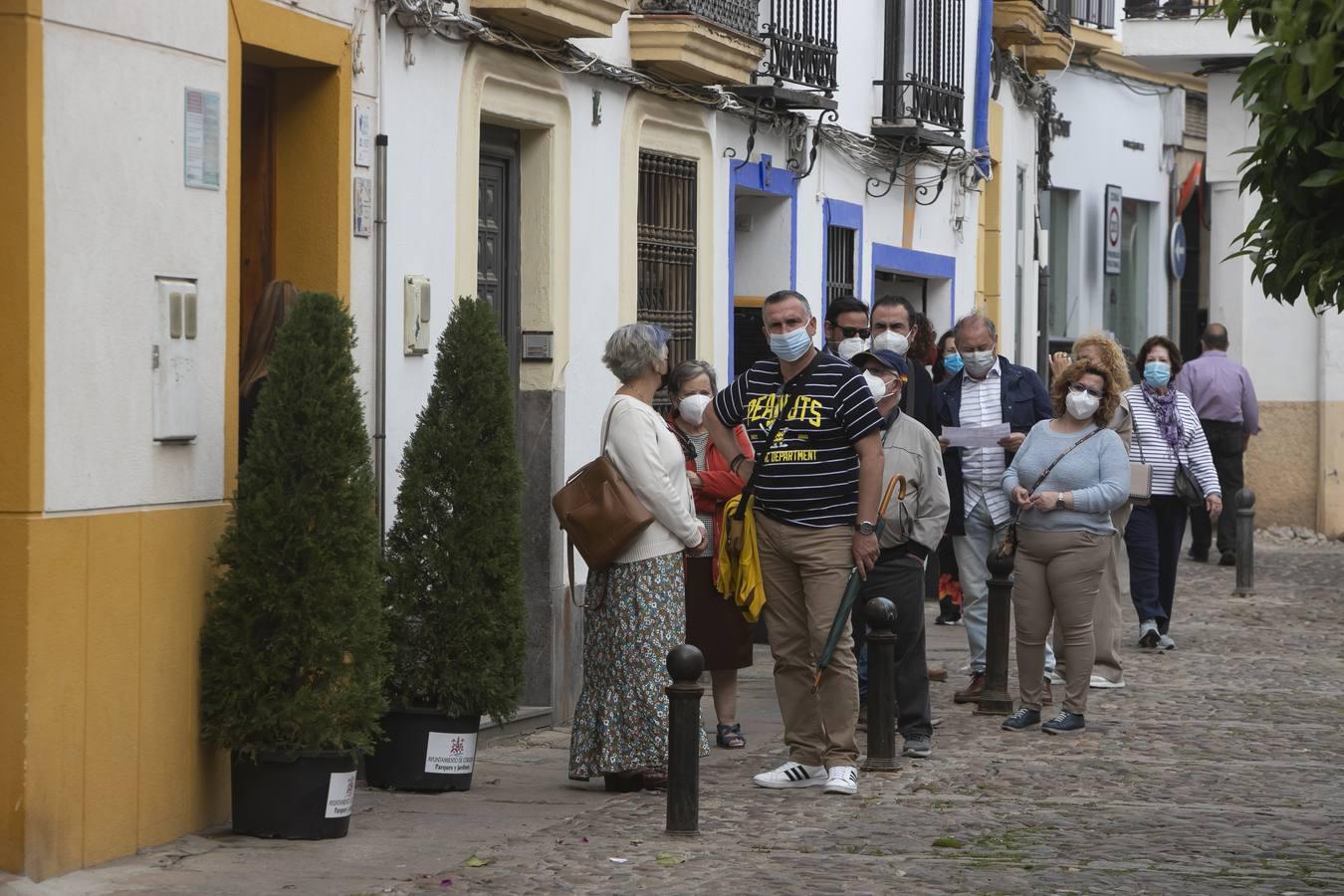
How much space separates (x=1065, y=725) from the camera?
10930 millimetres

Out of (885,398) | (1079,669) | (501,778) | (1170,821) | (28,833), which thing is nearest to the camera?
(28,833)

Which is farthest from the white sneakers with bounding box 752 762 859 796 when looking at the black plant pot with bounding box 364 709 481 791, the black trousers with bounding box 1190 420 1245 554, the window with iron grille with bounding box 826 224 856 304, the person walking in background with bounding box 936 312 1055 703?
the black trousers with bounding box 1190 420 1245 554

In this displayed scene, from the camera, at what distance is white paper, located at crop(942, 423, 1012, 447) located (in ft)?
38.9

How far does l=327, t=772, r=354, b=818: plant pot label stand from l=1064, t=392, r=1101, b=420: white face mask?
4.31 metres

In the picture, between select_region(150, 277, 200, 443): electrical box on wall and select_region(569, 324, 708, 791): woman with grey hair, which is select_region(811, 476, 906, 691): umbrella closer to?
select_region(569, 324, 708, 791): woman with grey hair

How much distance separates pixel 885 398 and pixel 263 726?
355 cm

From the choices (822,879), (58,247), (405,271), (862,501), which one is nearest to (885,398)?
(862,501)

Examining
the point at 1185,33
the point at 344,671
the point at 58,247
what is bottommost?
the point at 344,671

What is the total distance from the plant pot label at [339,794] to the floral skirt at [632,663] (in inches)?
53.0

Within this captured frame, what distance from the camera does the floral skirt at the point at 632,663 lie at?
29.8 ft

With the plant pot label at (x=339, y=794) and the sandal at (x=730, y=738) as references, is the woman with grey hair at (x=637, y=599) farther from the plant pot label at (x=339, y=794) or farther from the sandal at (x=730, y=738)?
the plant pot label at (x=339, y=794)

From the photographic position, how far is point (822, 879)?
7.57m

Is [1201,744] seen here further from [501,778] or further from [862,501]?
[501,778]

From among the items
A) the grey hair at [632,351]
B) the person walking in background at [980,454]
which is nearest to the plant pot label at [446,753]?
the grey hair at [632,351]
